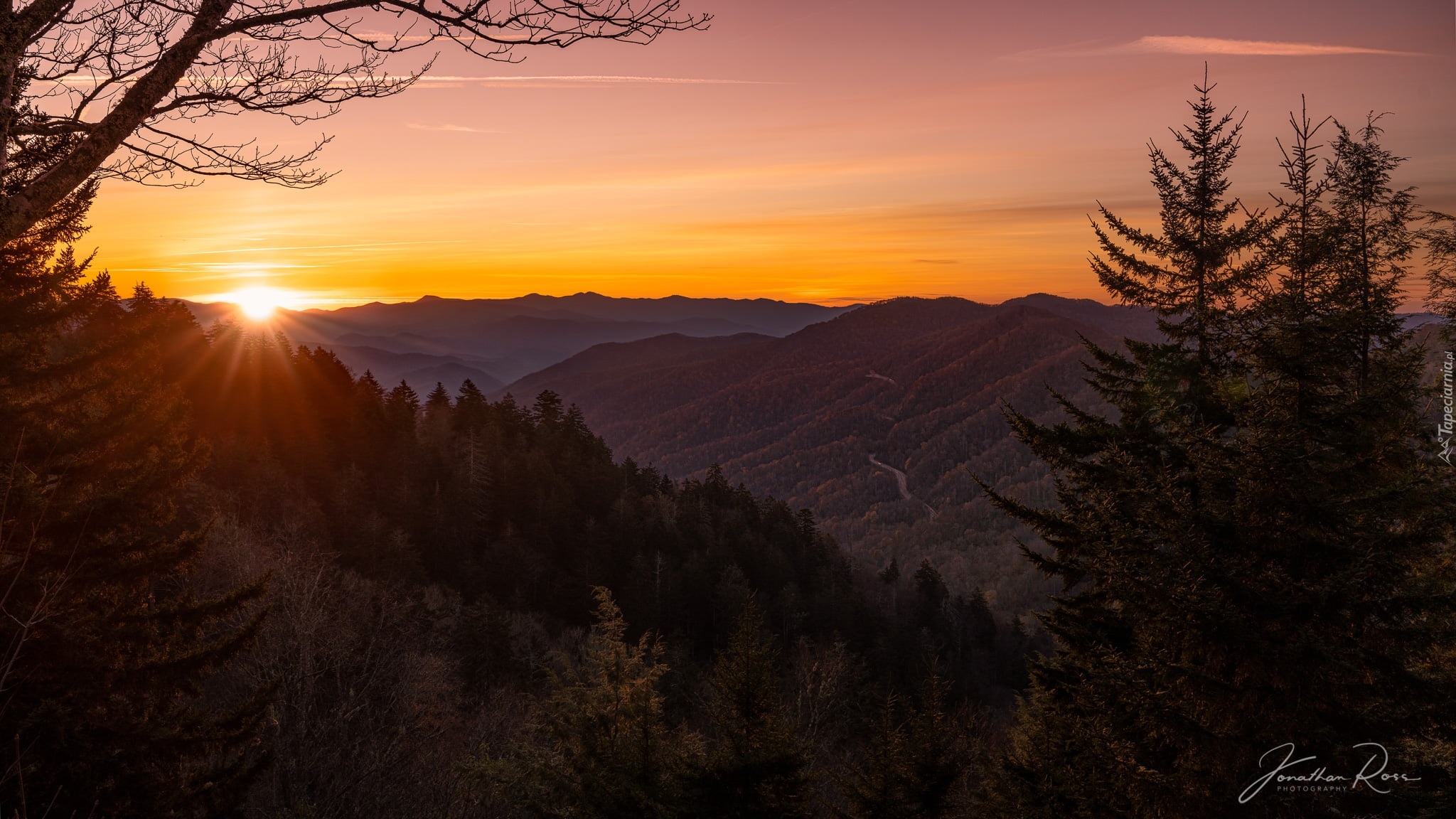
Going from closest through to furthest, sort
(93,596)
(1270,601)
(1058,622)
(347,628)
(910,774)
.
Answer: (1270,601)
(93,596)
(1058,622)
(910,774)
(347,628)

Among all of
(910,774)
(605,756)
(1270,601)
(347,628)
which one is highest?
(1270,601)

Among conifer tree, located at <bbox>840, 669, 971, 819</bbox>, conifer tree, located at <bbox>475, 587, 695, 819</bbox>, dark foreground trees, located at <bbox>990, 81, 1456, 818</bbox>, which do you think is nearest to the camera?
dark foreground trees, located at <bbox>990, 81, 1456, 818</bbox>

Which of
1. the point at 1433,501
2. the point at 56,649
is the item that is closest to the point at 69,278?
the point at 56,649

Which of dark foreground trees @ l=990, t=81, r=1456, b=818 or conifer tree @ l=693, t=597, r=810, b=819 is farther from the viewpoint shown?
conifer tree @ l=693, t=597, r=810, b=819

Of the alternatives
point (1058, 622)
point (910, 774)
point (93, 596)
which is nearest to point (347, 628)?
point (93, 596)

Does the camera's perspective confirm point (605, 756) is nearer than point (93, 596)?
No

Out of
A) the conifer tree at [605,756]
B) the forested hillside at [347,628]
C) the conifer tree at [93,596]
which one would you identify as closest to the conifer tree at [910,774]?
the forested hillside at [347,628]

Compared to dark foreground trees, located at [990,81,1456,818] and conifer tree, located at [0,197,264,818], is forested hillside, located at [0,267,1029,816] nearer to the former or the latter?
conifer tree, located at [0,197,264,818]

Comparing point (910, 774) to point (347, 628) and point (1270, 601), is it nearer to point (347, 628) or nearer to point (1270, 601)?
point (1270, 601)

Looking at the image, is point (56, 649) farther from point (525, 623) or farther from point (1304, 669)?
point (525, 623)

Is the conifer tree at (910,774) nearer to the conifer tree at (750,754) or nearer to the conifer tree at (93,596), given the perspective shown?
the conifer tree at (750,754)

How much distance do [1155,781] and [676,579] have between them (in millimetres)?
45654

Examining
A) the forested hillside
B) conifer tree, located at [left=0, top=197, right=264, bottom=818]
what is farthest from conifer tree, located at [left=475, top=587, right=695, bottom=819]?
conifer tree, located at [left=0, top=197, right=264, bottom=818]

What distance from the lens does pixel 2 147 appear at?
358 cm
